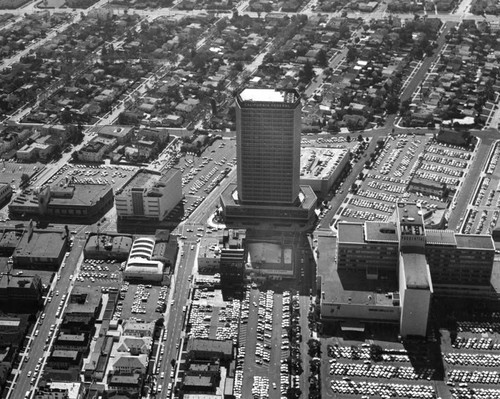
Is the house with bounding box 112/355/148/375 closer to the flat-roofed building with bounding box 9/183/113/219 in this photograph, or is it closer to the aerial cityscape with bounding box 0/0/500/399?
the aerial cityscape with bounding box 0/0/500/399

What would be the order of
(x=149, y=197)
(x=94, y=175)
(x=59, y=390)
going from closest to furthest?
1. (x=59, y=390)
2. (x=149, y=197)
3. (x=94, y=175)

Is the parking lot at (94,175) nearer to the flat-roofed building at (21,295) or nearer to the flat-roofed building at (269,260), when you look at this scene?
the flat-roofed building at (21,295)

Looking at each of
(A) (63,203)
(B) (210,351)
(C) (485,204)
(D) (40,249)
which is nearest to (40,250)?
(D) (40,249)

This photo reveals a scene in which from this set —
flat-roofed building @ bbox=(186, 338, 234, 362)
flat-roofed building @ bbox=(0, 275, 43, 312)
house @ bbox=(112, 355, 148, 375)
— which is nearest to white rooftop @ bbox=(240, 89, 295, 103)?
flat-roofed building @ bbox=(186, 338, 234, 362)

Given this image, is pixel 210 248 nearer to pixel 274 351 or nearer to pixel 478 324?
pixel 274 351

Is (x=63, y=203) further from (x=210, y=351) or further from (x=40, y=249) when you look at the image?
(x=210, y=351)

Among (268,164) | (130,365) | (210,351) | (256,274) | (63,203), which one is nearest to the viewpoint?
(130,365)

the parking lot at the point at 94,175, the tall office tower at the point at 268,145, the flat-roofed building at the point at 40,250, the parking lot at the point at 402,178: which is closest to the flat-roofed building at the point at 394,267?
the tall office tower at the point at 268,145
